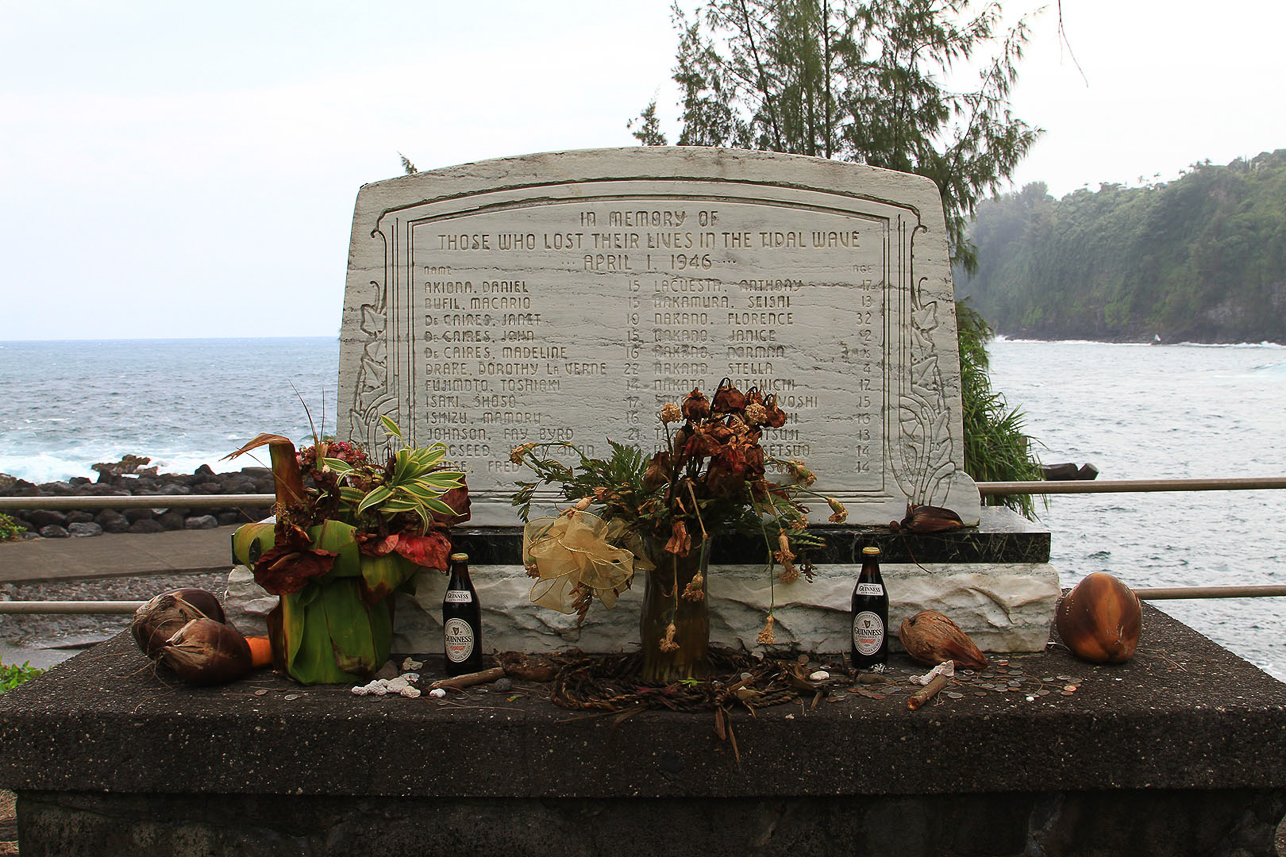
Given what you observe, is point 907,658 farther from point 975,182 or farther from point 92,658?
point 975,182

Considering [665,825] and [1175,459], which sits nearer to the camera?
[665,825]

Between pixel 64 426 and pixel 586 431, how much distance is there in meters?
36.9

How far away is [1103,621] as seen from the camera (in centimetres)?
272

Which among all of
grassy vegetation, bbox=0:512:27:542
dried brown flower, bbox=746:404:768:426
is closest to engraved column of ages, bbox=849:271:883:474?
dried brown flower, bbox=746:404:768:426

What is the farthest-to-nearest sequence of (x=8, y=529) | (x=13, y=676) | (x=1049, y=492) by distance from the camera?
(x=8, y=529)
(x=13, y=676)
(x=1049, y=492)

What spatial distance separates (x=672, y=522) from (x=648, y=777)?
2.10ft

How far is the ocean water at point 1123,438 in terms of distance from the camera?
488 inches

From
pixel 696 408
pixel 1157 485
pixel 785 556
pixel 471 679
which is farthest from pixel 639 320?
pixel 1157 485

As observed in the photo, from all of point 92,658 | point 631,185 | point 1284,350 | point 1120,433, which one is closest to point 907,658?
point 631,185

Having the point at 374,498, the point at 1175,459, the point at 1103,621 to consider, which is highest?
the point at 374,498

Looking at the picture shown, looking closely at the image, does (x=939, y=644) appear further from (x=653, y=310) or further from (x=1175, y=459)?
(x=1175, y=459)

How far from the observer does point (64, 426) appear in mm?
33719

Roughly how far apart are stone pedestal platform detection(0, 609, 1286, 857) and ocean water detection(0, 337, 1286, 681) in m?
0.93

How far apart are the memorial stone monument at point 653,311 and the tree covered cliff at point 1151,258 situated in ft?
59.6
